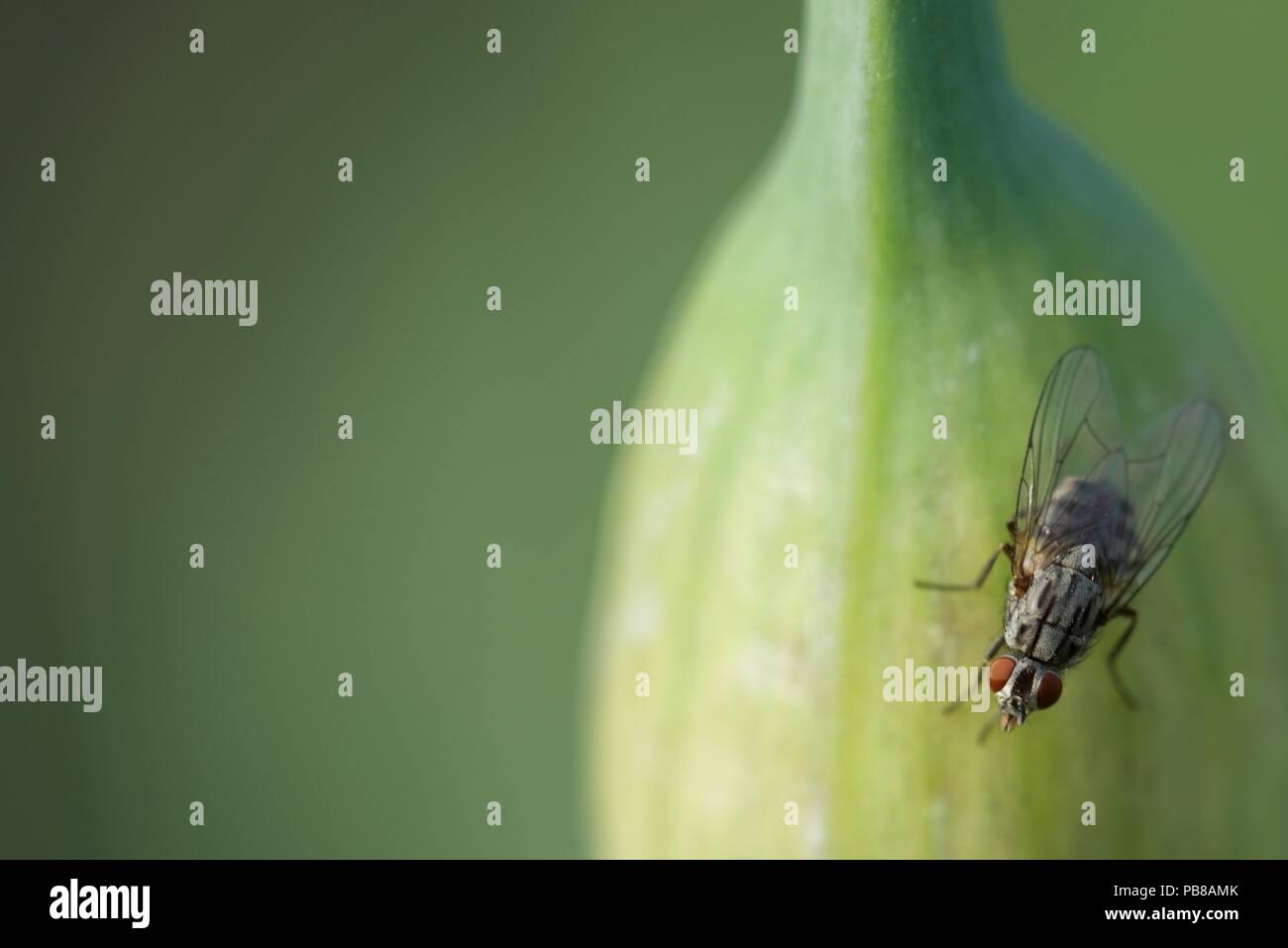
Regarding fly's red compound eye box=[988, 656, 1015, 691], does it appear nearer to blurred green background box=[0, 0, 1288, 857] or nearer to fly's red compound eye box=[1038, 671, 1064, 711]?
fly's red compound eye box=[1038, 671, 1064, 711]

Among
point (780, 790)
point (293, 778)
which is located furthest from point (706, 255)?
point (293, 778)

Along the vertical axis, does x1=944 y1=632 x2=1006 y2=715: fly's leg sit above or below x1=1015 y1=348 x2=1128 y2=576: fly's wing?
below

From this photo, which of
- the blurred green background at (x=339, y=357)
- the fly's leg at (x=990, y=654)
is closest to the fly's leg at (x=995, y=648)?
the fly's leg at (x=990, y=654)

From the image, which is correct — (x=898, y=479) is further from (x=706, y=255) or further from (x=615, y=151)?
(x=615, y=151)

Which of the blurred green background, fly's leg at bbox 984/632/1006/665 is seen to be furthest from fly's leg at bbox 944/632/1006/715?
the blurred green background

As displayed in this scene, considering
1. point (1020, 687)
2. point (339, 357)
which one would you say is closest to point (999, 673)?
point (1020, 687)

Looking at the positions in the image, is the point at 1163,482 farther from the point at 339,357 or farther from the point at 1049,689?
the point at 339,357

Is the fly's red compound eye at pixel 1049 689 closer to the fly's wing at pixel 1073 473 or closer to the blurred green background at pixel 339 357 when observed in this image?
the fly's wing at pixel 1073 473
